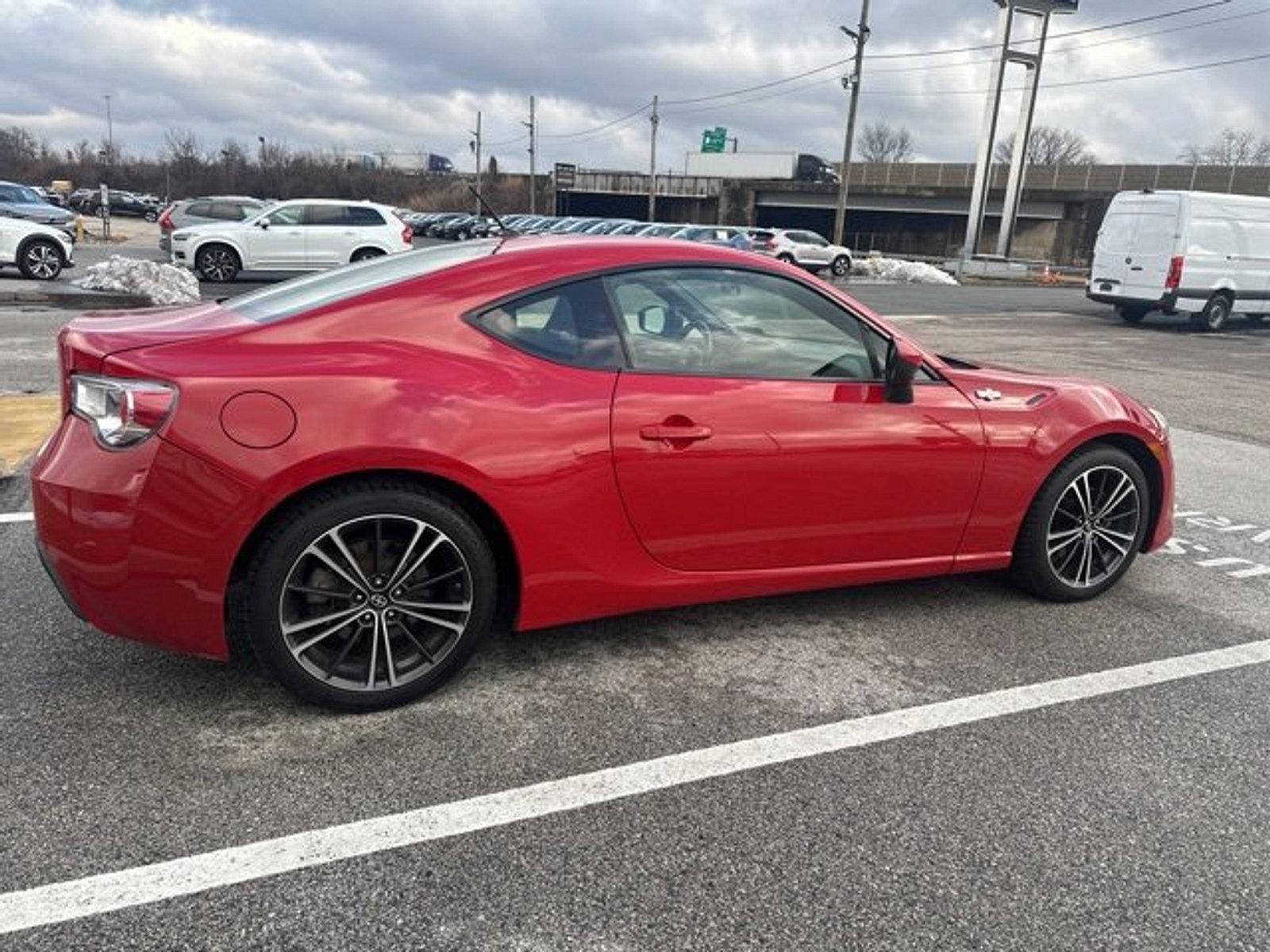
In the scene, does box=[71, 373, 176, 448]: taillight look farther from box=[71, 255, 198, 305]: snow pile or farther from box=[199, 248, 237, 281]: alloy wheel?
box=[199, 248, 237, 281]: alloy wheel

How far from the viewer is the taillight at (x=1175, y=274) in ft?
59.2

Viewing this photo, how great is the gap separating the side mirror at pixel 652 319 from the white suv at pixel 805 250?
3059 cm

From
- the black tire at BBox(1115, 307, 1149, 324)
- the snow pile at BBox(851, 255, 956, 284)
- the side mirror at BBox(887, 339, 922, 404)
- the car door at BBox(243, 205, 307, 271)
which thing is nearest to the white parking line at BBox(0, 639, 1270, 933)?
the side mirror at BBox(887, 339, 922, 404)

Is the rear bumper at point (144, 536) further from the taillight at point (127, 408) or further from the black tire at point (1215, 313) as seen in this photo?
the black tire at point (1215, 313)

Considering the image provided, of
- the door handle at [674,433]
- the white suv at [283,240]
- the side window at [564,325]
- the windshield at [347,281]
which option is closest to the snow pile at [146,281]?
the white suv at [283,240]

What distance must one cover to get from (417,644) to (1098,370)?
1185cm

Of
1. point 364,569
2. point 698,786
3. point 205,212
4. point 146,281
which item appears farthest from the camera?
point 205,212

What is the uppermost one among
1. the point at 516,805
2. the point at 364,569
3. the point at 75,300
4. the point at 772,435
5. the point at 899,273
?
the point at 772,435

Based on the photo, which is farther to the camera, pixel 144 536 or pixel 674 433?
pixel 674 433

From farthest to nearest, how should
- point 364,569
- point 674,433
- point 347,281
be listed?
point 347,281
point 674,433
point 364,569

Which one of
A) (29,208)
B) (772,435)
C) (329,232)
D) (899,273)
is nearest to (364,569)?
(772,435)

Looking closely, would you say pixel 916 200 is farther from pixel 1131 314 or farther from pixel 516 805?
pixel 516 805

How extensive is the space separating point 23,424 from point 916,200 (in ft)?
220

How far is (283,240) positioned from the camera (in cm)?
1852
